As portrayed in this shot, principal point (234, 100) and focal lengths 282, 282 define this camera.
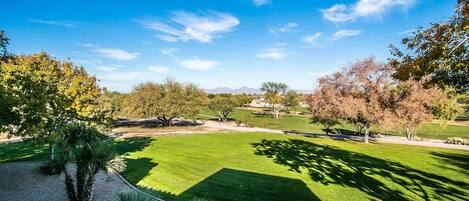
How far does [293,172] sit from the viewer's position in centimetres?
1986

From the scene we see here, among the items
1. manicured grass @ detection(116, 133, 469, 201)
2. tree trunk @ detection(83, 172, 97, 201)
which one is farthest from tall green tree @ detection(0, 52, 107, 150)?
manicured grass @ detection(116, 133, 469, 201)

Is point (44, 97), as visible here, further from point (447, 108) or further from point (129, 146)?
point (447, 108)

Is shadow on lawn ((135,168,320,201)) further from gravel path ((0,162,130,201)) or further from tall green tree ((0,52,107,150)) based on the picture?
tall green tree ((0,52,107,150))

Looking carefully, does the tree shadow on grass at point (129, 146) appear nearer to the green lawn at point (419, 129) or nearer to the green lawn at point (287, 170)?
the green lawn at point (287, 170)

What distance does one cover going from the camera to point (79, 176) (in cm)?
1227

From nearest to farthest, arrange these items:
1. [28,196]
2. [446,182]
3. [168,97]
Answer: [28,196] → [446,182] → [168,97]

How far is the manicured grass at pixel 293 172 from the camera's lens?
15.6 metres

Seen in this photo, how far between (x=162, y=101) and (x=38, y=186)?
31655mm

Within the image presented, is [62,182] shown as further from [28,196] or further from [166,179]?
[166,179]

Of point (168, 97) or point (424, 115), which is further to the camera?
point (168, 97)

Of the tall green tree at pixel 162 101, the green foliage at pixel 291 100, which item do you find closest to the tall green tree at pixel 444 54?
the tall green tree at pixel 162 101

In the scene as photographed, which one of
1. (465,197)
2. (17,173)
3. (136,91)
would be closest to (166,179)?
(17,173)

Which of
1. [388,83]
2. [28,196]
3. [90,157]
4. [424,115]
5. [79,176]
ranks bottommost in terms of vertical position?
[28,196]

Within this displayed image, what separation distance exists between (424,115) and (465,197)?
17.6m
